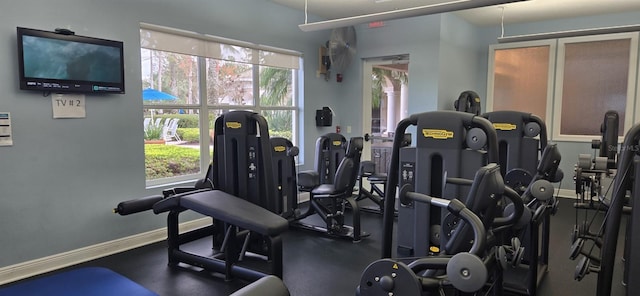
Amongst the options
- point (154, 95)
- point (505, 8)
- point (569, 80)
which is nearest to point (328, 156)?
point (154, 95)

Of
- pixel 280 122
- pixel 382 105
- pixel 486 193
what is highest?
pixel 382 105

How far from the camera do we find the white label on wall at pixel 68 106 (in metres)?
3.69

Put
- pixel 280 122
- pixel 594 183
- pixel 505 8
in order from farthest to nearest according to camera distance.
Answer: pixel 280 122 → pixel 505 8 → pixel 594 183

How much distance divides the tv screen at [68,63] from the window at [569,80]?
6.25 m

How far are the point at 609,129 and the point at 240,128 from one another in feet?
16.7

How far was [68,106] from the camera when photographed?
3.77 meters

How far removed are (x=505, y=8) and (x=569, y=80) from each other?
72.1 inches

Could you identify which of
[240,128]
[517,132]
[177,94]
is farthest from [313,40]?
[517,132]

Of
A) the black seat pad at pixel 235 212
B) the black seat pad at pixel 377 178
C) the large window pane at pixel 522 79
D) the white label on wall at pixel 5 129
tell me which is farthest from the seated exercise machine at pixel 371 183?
the white label on wall at pixel 5 129

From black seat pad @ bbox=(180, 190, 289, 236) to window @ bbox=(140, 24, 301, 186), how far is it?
145 centimetres

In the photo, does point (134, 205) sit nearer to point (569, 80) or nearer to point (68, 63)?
point (68, 63)

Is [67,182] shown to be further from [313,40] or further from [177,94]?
[313,40]

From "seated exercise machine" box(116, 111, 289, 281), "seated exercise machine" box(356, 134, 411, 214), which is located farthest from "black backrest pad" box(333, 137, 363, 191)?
"seated exercise machine" box(116, 111, 289, 281)

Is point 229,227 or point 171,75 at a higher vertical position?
point 171,75
